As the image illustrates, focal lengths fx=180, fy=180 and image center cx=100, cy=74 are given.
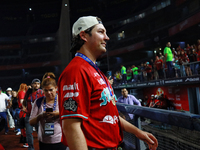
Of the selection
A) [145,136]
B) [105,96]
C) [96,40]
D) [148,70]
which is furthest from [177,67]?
[105,96]

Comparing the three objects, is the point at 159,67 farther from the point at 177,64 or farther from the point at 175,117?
the point at 175,117

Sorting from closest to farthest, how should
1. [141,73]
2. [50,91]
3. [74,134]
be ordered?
[74,134]
[50,91]
[141,73]

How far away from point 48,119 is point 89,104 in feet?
5.42

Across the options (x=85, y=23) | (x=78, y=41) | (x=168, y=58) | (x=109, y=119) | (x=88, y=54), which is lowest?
(x=109, y=119)

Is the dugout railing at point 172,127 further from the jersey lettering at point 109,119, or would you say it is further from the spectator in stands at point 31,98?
the spectator in stands at point 31,98

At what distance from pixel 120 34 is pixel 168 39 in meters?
12.3

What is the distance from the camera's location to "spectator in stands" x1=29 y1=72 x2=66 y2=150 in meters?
2.52

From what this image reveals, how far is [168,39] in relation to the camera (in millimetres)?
21797

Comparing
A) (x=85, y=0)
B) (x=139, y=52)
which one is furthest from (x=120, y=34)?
(x=85, y=0)

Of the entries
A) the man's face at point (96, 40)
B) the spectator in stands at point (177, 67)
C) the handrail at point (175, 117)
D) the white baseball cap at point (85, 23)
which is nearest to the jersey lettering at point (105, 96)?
the man's face at point (96, 40)

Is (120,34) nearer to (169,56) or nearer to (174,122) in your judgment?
(169,56)

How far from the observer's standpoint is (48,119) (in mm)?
2543

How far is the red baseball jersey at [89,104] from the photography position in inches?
41.3

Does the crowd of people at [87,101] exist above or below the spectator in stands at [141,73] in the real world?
below
